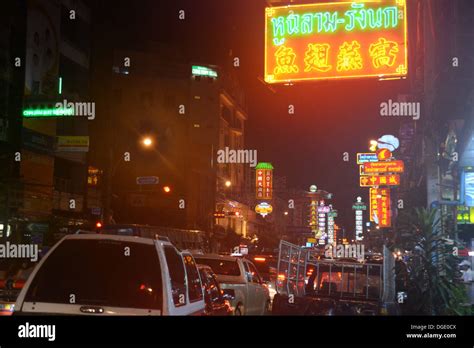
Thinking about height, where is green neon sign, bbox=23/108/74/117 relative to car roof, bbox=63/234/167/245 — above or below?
above

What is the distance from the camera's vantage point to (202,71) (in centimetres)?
5434

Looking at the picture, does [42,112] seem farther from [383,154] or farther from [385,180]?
[383,154]

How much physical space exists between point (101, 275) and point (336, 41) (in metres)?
7.21

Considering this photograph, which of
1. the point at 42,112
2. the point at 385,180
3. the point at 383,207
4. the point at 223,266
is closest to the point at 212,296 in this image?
the point at 223,266

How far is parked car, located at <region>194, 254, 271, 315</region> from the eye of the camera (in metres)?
14.5

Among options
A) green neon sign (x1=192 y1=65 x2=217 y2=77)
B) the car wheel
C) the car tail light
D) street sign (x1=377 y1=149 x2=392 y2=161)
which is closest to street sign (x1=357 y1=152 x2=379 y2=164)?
street sign (x1=377 y1=149 x2=392 y2=161)

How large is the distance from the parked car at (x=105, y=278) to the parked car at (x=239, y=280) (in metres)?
7.77

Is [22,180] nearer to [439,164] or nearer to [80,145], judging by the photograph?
[80,145]

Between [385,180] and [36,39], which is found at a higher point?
[36,39]

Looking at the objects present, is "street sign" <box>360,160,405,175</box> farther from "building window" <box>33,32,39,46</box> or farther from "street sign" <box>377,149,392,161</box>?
"building window" <box>33,32,39,46</box>

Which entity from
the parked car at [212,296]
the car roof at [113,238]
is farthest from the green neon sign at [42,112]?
the car roof at [113,238]

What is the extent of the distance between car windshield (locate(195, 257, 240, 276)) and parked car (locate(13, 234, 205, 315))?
8662 mm

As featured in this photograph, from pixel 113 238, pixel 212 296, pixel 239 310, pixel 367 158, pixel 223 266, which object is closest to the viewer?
pixel 113 238

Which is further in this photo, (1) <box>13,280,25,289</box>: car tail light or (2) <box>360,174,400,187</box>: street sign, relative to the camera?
(2) <box>360,174,400,187</box>: street sign
